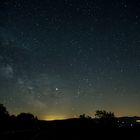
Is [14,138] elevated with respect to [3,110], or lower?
lower

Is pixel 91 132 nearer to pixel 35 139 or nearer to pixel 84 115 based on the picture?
pixel 35 139

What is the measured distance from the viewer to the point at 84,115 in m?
41.7

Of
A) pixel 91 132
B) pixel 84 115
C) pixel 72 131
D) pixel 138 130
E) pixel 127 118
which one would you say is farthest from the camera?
pixel 127 118

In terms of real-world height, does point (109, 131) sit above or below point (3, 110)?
below

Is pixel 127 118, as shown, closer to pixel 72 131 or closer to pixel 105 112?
pixel 105 112

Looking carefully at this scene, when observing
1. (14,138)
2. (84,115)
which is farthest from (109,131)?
(84,115)

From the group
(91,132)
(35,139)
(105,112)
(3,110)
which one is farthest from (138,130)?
(3,110)

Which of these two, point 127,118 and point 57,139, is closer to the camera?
point 57,139

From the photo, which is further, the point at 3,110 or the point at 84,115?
the point at 3,110

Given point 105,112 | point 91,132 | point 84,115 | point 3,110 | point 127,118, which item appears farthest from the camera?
point 127,118

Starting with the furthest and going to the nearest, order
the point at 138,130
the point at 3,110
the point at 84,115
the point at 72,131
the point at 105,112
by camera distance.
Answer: the point at 3,110, the point at 105,112, the point at 84,115, the point at 72,131, the point at 138,130

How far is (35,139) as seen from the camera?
21.9m

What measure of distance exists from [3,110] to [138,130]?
59.2 m

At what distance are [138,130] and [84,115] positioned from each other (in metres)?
20.6
